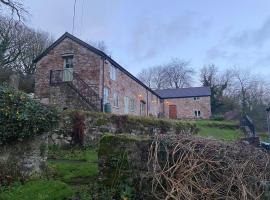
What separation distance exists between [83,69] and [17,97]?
16.6 meters

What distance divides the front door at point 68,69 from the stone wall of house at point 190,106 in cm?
2593

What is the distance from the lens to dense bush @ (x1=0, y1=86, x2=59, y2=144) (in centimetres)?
736

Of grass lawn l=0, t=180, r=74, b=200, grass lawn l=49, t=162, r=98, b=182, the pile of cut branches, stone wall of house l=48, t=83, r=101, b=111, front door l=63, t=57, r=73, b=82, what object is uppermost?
front door l=63, t=57, r=73, b=82

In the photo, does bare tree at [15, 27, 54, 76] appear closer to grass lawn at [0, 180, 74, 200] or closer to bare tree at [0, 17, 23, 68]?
bare tree at [0, 17, 23, 68]

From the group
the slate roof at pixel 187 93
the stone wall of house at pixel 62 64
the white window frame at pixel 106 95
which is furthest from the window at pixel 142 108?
the slate roof at pixel 187 93

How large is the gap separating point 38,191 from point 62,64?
19.6 metres

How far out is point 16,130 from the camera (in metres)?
7.46

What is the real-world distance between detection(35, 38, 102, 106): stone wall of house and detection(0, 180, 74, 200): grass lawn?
15783mm

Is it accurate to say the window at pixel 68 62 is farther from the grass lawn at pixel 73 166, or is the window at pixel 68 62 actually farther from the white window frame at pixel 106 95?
the grass lawn at pixel 73 166

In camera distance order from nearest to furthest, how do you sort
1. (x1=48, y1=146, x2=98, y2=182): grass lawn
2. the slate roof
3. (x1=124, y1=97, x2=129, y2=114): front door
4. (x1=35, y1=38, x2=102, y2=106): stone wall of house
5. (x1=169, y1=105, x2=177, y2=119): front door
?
1. (x1=48, y1=146, x2=98, y2=182): grass lawn
2. (x1=35, y1=38, x2=102, y2=106): stone wall of house
3. (x1=124, y1=97, x2=129, y2=114): front door
4. the slate roof
5. (x1=169, y1=105, x2=177, y2=119): front door

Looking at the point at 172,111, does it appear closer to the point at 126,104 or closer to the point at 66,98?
the point at 126,104

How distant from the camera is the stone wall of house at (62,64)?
934 inches

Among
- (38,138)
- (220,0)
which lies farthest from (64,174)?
(220,0)

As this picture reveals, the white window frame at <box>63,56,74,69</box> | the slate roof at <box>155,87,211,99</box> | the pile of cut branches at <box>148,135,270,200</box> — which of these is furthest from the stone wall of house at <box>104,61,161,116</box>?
the pile of cut branches at <box>148,135,270,200</box>
